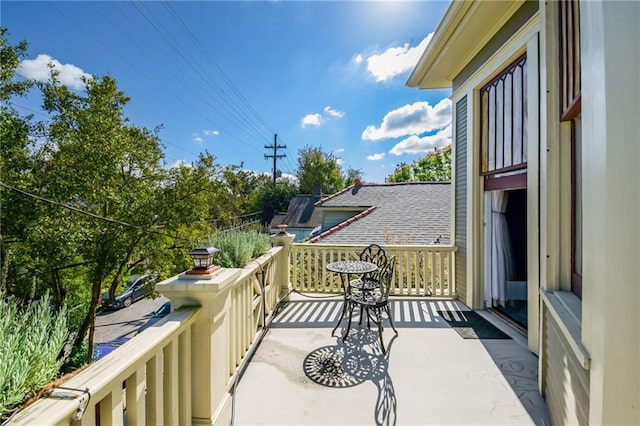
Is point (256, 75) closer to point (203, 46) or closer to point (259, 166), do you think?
point (203, 46)

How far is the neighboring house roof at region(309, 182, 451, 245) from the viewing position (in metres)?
8.17

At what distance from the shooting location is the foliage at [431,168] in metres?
23.0

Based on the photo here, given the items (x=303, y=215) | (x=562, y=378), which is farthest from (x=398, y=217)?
(x=303, y=215)

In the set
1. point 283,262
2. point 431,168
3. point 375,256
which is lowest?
point 283,262

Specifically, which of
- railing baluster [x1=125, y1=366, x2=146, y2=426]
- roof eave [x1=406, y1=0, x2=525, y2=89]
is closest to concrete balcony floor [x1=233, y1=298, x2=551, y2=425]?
railing baluster [x1=125, y1=366, x2=146, y2=426]

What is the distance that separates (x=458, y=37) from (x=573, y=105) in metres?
2.58

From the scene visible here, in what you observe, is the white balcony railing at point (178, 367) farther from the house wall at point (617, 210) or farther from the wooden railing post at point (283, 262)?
the house wall at point (617, 210)

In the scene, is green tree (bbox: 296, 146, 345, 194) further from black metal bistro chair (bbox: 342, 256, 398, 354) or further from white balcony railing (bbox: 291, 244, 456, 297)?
black metal bistro chair (bbox: 342, 256, 398, 354)

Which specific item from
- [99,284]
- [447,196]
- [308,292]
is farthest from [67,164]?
[447,196]

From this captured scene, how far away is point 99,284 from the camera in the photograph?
7840 mm

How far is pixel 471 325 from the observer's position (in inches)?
137

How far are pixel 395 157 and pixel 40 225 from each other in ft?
86.9

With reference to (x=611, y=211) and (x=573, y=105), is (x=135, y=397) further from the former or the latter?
(x=573, y=105)

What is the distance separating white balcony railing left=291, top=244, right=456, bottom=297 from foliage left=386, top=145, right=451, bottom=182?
19618 millimetres
